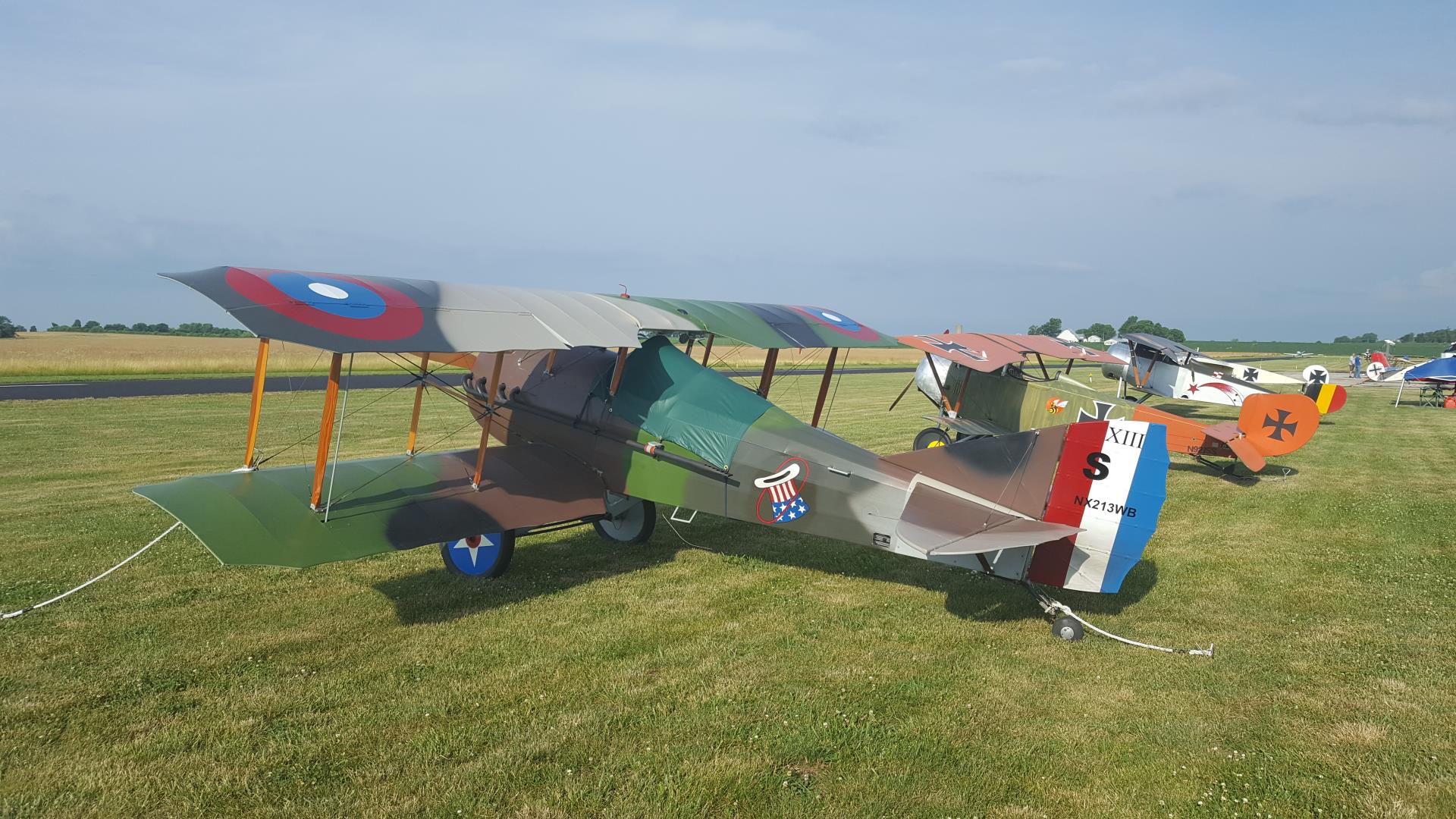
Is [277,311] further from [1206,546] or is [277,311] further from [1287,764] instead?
[1206,546]

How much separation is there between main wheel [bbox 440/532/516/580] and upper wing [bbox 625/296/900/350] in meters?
2.72

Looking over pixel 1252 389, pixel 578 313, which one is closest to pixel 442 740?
pixel 578 313

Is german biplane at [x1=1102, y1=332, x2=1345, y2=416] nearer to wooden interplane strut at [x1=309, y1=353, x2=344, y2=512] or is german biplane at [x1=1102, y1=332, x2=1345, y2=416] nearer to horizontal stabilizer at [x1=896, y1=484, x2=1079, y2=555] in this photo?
horizontal stabilizer at [x1=896, y1=484, x2=1079, y2=555]

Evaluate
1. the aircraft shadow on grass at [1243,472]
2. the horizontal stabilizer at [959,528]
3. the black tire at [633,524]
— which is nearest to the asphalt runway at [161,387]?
the aircraft shadow on grass at [1243,472]

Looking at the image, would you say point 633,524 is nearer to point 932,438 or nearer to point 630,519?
point 630,519

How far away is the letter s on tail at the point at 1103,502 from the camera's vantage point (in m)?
5.27

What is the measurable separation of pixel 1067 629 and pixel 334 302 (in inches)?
225

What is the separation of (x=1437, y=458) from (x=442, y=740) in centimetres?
1701

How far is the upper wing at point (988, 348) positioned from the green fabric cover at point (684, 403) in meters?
4.87

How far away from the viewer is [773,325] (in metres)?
9.02

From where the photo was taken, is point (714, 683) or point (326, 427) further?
point (326, 427)

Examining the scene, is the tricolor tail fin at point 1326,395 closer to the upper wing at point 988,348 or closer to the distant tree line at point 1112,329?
the upper wing at point 988,348

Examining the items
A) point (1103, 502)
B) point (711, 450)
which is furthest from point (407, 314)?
point (1103, 502)

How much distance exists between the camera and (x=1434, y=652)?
5.52 metres
